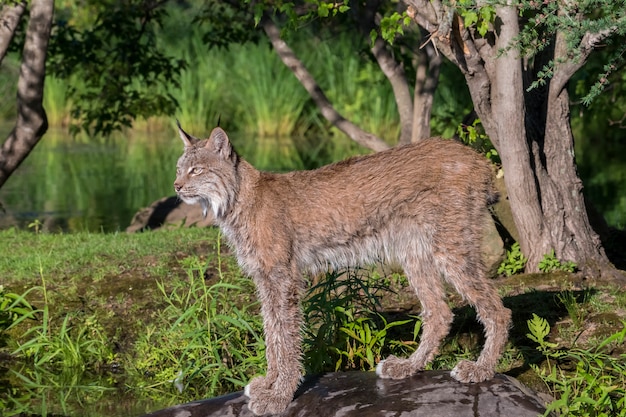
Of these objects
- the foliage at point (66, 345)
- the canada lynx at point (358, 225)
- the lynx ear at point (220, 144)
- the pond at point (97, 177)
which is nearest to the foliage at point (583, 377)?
the canada lynx at point (358, 225)

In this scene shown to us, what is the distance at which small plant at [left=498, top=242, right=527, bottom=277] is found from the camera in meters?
9.67

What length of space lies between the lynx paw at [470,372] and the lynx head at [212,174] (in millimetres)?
1802

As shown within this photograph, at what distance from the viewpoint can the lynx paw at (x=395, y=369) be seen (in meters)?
6.65

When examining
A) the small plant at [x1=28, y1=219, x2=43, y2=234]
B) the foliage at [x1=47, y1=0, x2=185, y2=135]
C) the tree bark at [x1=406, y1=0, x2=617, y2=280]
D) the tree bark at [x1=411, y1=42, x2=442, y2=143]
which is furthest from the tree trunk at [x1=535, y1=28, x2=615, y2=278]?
the small plant at [x1=28, y1=219, x2=43, y2=234]

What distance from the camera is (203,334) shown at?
7.93 metres

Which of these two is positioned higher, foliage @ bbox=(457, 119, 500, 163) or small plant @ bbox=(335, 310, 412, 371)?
foliage @ bbox=(457, 119, 500, 163)

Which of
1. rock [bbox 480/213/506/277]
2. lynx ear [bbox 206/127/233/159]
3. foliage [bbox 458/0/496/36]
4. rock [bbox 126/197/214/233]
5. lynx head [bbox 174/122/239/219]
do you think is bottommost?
rock [bbox 480/213/506/277]

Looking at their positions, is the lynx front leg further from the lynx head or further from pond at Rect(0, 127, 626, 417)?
pond at Rect(0, 127, 626, 417)

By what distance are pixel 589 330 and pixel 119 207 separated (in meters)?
9.86

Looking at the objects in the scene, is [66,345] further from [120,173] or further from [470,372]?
[120,173]

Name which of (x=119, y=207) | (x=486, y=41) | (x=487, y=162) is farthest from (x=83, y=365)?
(x=119, y=207)

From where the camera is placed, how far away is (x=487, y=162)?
694cm

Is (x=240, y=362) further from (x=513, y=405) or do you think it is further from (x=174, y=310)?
(x=513, y=405)

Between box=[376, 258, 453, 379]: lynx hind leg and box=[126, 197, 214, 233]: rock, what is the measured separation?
21.0ft
